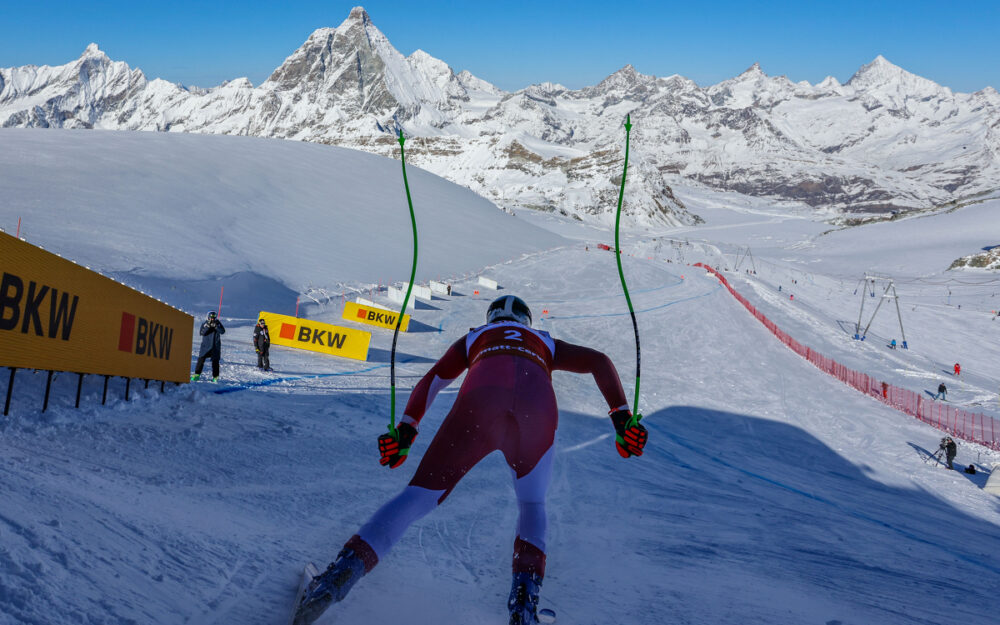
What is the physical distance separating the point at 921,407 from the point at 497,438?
75.3ft

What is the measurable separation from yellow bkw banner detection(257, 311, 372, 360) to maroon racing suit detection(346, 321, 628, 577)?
11.5 metres

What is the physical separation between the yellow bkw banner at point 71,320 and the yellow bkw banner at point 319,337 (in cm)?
762

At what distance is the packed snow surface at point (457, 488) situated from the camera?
3555mm

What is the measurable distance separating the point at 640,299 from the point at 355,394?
2744 cm

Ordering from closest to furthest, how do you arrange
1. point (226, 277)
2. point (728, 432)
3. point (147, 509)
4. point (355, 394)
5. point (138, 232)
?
point (147, 509) < point (355, 394) < point (728, 432) < point (226, 277) < point (138, 232)

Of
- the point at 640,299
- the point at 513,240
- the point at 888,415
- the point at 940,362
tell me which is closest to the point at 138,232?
the point at 640,299

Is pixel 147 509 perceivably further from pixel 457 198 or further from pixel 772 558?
pixel 457 198

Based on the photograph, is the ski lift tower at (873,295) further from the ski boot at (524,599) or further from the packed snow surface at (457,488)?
the ski boot at (524,599)

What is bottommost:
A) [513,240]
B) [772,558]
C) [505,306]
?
[772,558]

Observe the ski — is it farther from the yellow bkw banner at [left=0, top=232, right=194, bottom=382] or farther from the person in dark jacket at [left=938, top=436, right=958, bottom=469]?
the person in dark jacket at [left=938, top=436, right=958, bottom=469]

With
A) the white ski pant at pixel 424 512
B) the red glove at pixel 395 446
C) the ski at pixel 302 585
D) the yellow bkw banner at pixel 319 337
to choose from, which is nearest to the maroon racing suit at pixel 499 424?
the white ski pant at pixel 424 512

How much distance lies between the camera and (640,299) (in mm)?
35938

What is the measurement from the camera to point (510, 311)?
4527 mm

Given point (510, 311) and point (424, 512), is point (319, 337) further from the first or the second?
point (424, 512)
